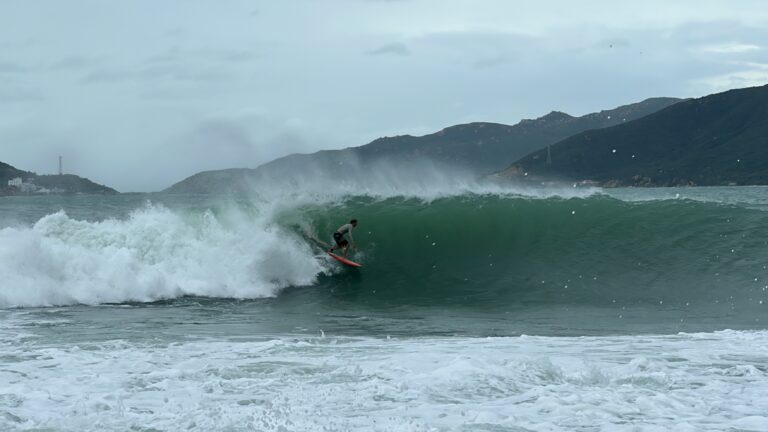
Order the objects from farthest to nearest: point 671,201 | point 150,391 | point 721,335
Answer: point 671,201 → point 721,335 → point 150,391

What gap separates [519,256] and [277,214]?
22.3 ft

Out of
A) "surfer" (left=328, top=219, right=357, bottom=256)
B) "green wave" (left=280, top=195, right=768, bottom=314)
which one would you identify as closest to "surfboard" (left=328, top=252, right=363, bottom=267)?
"green wave" (left=280, top=195, right=768, bottom=314)

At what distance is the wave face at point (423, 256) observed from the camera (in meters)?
16.8

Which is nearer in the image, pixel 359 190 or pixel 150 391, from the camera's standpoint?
pixel 150 391

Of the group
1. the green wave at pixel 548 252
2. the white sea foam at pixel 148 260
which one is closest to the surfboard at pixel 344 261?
the green wave at pixel 548 252

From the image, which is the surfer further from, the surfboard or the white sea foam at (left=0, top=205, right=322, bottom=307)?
the white sea foam at (left=0, top=205, right=322, bottom=307)

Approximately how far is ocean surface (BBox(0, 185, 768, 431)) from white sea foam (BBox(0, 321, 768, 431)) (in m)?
0.03

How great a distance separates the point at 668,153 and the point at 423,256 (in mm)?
176042

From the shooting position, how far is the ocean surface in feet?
23.1

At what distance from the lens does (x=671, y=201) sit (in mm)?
24625

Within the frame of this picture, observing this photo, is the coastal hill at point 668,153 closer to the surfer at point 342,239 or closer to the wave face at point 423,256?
the wave face at point 423,256

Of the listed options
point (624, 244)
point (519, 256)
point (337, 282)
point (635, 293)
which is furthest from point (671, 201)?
point (337, 282)

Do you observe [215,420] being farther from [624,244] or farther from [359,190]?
[359,190]

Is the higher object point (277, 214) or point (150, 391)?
point (277, 214)
